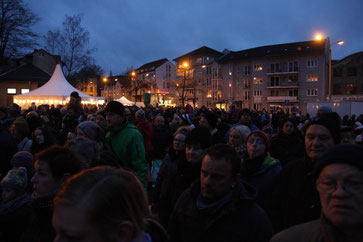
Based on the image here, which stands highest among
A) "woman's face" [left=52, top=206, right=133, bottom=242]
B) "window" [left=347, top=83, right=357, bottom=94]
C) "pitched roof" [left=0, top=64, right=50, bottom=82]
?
"pitched roof" [left=0, top=64, right=50, bottom=82]

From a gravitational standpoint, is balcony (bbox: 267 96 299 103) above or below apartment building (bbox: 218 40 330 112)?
below

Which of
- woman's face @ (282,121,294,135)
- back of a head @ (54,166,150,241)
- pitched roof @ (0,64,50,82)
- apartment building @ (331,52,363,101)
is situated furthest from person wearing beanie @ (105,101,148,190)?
apartment building @ (331,52,363,101)

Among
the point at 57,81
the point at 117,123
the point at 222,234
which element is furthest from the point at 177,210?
the point at 57,81

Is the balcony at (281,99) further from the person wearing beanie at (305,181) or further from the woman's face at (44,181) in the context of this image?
the woman's face at (44,181)

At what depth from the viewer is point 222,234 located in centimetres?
223

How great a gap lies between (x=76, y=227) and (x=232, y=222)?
138cm

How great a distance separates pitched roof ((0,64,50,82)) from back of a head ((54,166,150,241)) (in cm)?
3955

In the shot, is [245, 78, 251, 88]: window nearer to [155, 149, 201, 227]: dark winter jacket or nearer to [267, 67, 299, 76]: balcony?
[267, 67, 299, 76]: balcony

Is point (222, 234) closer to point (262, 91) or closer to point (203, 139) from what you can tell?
point (203, 139)

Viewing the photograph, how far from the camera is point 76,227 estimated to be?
128cm

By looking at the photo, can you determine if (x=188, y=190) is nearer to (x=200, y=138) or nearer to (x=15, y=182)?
(x=200, y=138)

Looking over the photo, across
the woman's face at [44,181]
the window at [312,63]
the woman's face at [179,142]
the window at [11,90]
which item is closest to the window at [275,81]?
the window at [312,63]

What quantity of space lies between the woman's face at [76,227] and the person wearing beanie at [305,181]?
1.86 m

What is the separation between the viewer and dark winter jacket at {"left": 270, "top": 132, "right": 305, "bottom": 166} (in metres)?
5.26
